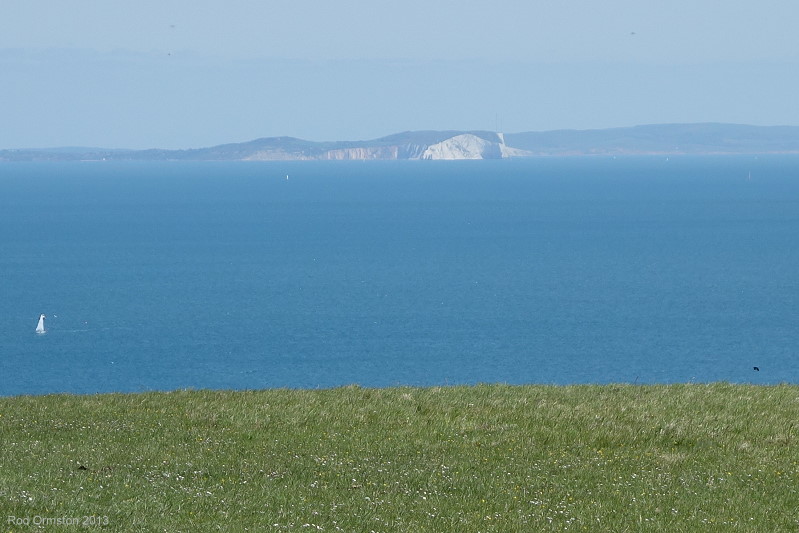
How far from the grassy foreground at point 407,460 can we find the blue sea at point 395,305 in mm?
32532

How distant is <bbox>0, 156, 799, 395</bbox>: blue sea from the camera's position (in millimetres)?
61469

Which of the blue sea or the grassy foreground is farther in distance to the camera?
the blue sea

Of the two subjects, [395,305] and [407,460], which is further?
[395,305]

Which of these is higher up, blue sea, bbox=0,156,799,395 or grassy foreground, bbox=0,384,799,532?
grassy foreground, bbox=0,384,799,532

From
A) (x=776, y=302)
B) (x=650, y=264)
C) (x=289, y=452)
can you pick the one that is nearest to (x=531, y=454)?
(x=289, y=452)

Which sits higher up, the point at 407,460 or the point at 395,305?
the point at 407,460

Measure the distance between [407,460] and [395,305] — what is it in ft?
233

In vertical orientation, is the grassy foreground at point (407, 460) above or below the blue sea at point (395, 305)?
above

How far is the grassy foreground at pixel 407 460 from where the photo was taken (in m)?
11.4

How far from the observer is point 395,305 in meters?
85.4

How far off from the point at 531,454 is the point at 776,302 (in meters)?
76.4

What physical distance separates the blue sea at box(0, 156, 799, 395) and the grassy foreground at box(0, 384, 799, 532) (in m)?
32.5

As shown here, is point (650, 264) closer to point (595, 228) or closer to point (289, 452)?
point (595, 228)

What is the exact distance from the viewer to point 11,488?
38.2 feet
